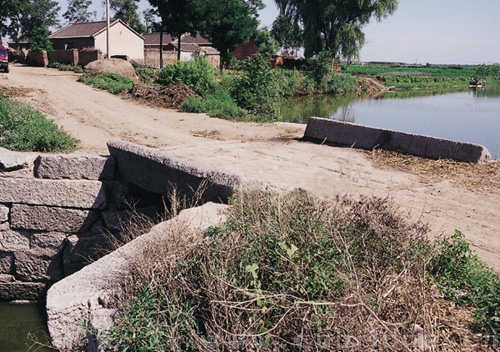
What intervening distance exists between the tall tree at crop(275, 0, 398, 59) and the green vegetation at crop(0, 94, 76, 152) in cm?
3398

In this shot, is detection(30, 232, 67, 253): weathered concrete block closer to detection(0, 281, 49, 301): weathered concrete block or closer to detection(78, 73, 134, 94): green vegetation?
detection(0, 281, 49, 301): weathered concrete block

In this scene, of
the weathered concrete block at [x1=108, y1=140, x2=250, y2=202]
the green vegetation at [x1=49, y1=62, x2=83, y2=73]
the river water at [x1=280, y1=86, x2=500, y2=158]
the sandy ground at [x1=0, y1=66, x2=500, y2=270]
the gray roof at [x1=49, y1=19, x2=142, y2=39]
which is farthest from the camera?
the gray roof at [x1=49, y1=19, x2=142, y2=39]

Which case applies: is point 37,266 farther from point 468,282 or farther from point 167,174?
point 468,282

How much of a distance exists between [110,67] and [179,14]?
30.5 feet

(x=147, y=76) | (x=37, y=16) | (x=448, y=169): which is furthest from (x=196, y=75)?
(x=37, y=16)

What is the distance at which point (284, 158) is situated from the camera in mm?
7309

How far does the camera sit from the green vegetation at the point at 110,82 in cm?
1702

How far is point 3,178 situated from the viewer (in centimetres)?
597

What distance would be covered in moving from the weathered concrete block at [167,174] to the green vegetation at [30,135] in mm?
1843

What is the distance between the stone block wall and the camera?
6.02m

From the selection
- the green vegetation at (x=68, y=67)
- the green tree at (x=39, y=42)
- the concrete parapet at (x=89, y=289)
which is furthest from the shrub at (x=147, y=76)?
the concrete parapet at (x=89, y=289)

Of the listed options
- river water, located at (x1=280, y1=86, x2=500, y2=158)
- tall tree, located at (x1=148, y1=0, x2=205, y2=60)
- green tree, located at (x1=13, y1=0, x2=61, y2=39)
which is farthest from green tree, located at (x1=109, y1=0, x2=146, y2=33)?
river water, located at (x1=280, y1=86, x2=500, y2=158)

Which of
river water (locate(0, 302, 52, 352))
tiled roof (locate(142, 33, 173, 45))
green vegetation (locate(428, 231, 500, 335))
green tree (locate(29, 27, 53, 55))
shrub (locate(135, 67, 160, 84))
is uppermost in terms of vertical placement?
tiled roof (locate(142, 33, 173, 45))

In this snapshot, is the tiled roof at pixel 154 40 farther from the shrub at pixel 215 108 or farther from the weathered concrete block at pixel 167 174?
the weathered concrete block at pixel 167 174
